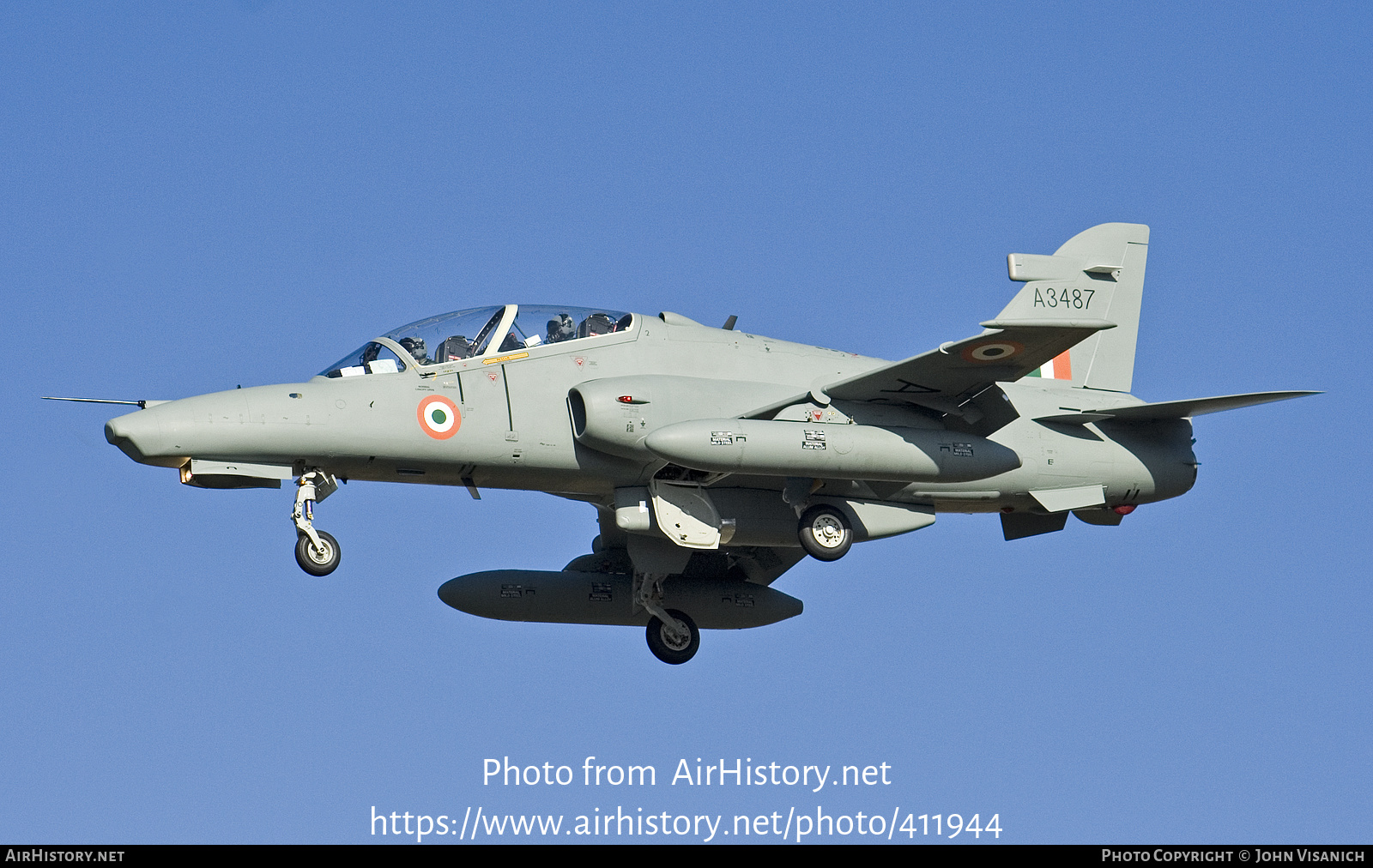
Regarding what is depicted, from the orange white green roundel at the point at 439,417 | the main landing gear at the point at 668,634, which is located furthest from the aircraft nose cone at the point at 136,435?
the main landing gear at the point at 668,634

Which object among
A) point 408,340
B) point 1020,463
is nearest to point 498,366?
point 408,340

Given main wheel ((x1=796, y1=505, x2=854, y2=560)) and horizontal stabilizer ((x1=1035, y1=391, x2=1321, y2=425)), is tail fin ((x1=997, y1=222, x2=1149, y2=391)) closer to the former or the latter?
horizontal stabilizer ((x1=1035, y1=391, x2=1321, y2=425))

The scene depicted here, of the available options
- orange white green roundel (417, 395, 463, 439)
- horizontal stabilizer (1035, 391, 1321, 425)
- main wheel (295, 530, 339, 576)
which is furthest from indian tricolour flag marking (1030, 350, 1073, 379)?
main wheel (295, 530, 339, 576)

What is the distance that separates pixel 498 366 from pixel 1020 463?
233 inches

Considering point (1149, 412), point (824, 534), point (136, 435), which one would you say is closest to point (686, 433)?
point (824, 534)

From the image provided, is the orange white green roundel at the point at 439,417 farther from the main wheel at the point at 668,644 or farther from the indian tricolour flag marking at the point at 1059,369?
the indian tricolour flag marking at the point at 1059,369

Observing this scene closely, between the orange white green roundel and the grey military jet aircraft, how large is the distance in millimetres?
20

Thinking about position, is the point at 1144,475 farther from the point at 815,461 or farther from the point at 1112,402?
the point at 815,461

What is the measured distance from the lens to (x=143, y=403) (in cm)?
1934

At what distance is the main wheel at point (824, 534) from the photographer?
2133 cm

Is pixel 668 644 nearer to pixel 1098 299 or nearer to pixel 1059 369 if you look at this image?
pixel 1059 369

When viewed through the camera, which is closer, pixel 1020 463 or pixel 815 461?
pixel 815 461

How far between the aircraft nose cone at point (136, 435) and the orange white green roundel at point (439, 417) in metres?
2.71

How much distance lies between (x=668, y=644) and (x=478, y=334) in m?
5.27
